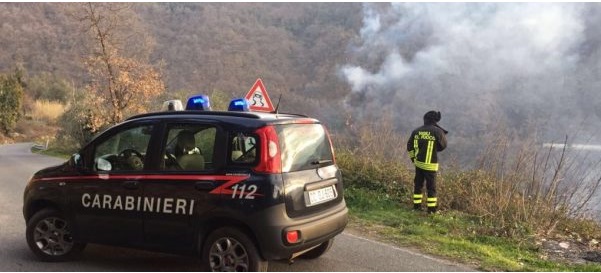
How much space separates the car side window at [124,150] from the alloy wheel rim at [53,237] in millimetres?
797

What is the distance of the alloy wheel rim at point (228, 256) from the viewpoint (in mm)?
4418

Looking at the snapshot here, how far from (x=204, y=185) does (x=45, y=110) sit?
222ft

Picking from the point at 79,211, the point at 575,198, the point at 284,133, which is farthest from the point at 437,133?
the point at 79,211

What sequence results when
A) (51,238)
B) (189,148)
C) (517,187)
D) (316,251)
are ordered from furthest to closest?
(517,187) < (316,251) < (51,238) < (189,148)

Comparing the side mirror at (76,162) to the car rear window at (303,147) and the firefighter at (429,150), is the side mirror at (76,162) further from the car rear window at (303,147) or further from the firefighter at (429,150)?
the firefighter at (429,150)

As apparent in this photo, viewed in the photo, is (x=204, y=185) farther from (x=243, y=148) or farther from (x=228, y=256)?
(x=228, y=256)

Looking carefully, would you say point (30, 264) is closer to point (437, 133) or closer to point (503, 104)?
point (437, 133)

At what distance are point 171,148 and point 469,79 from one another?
51.5 m

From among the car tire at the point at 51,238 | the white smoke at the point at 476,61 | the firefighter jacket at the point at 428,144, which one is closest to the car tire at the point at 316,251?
the car tire at the point at 51,238

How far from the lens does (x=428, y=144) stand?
841cm

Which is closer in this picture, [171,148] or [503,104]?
[171,148]

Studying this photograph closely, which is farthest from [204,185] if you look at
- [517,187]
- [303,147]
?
[517,187]

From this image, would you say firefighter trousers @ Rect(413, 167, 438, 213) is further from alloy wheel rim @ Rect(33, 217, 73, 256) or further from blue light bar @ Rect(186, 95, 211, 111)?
alloy wheel rim @ Rect(33, 217, 73, 256)

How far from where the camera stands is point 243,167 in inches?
173
